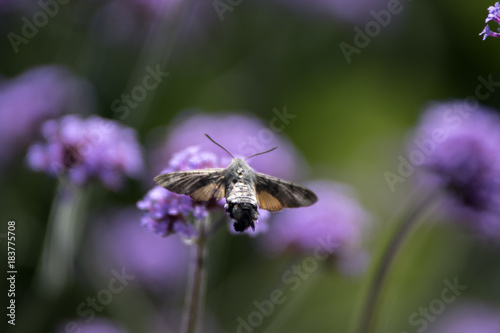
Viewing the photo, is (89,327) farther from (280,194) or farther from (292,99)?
(292,99)

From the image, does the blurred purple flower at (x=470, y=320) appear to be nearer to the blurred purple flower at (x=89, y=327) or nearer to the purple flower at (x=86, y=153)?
the blurred purple flower at (x=89, y=327)

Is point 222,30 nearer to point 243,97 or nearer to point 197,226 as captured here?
point 243,97

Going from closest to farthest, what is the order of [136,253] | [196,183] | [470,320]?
[196,183], [136,253], [470,320]

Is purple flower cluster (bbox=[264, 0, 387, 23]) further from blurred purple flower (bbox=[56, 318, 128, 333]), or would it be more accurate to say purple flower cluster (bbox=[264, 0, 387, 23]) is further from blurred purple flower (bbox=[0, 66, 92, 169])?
blurred purple flower (bbox=[56, 318, 128, 333])

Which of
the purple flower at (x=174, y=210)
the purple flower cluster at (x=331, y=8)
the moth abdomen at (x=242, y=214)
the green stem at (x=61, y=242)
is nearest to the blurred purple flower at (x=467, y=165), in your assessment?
the purple flower at (x=174, y=210)

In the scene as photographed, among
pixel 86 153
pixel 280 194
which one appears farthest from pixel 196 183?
pixel 86 153

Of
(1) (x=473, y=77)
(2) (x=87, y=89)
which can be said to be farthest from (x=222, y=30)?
(1) (x=473, y=77)

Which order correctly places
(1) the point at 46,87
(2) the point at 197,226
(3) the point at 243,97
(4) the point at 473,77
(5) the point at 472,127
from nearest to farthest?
(2) the point at 197,226 → (5) the point at 472,127 → (1) the point at 46,87 → (3) the point at 243,97 → (4) the point at 473,77
